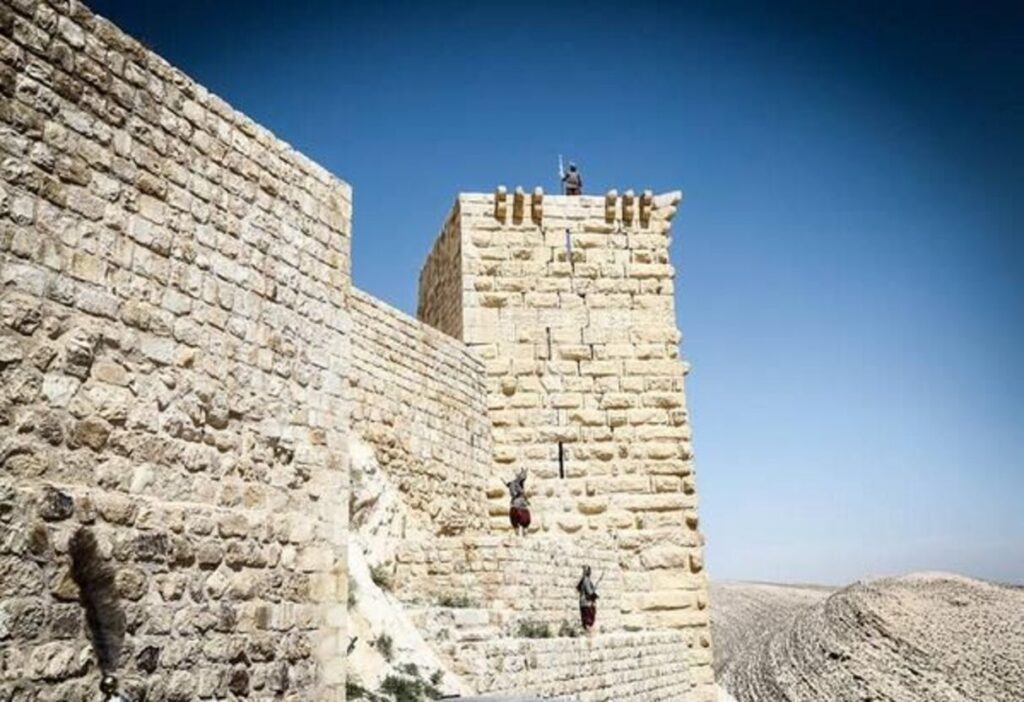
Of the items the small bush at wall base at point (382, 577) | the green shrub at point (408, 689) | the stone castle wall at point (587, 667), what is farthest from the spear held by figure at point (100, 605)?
the small bush at wall base at point (382, 577)

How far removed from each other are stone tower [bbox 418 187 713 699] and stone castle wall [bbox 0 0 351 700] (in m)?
7.33

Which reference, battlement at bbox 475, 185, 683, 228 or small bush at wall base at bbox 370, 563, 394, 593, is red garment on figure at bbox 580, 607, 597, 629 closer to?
small bush at wall base at bbox 370, 563, 394, 593

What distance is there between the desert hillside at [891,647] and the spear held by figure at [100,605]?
76.7 ft

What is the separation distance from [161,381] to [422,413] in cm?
678

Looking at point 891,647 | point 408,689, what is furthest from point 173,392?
point 891,647

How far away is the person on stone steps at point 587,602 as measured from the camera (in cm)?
1134

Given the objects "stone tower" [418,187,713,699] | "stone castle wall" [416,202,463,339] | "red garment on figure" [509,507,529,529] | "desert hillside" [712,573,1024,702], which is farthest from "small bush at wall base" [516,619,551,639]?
"desert hillside" [712,573,1024,702]

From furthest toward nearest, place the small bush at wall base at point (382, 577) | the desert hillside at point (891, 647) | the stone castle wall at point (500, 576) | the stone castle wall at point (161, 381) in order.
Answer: the desert hillside at point (891, 647) < the stone castle wall at point (500, 576) < the small bush at wall base at point (382, 577) < the stone castle wall at point (161, 381)

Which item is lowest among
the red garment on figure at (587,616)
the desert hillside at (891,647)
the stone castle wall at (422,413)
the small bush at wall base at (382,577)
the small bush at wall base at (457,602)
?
the desert hillside at (891,647)

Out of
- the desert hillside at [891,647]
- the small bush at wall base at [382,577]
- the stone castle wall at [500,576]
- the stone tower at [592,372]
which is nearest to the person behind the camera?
the small bush at wall base at [382,577]

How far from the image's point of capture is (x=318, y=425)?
5711 millimetres

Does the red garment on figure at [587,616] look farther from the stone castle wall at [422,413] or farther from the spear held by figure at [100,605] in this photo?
the spear held by figure at [100,605]

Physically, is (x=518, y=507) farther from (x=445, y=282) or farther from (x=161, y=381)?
(x=161, y=381)

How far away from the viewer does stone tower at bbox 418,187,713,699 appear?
41.8 feet
